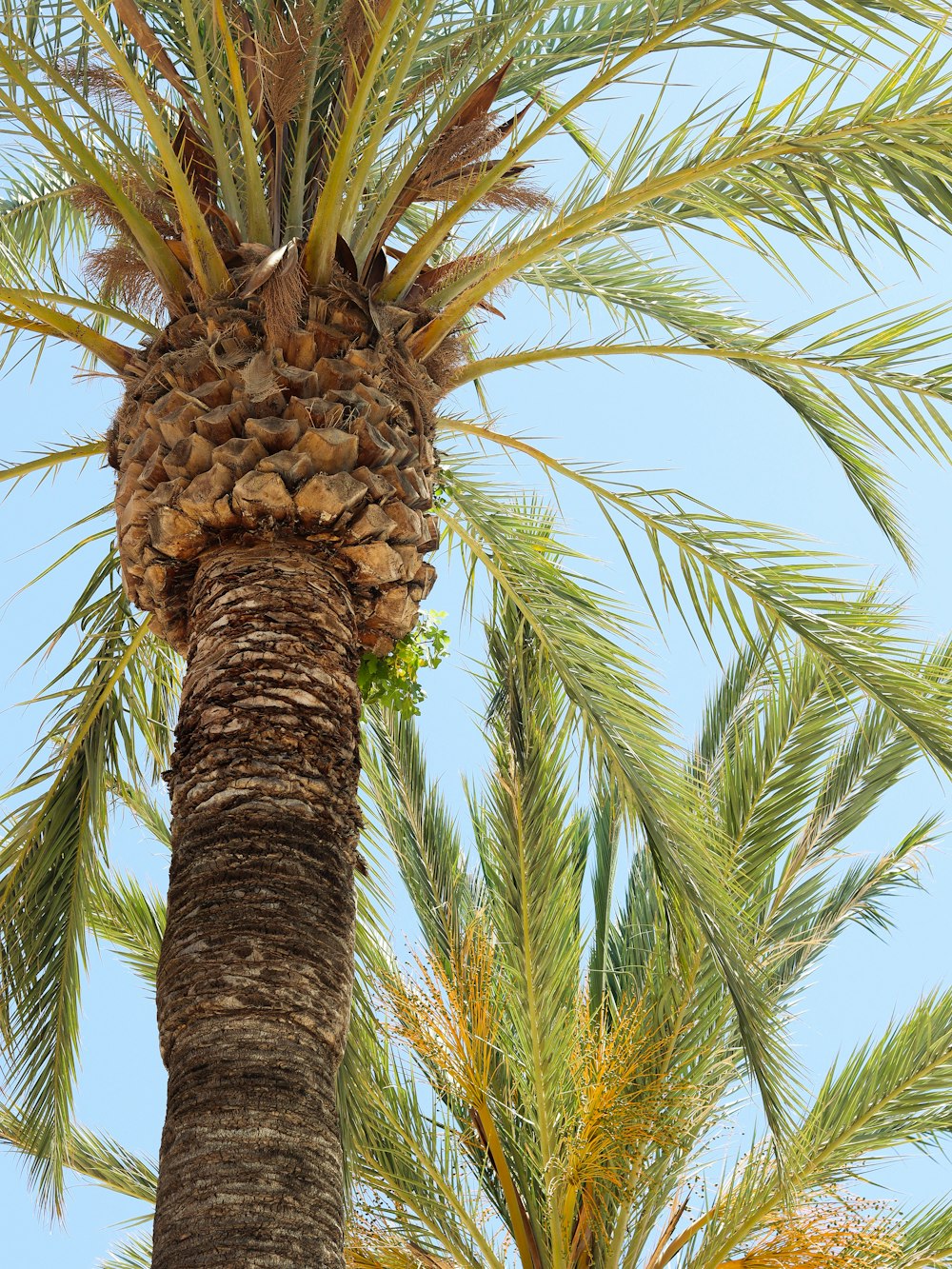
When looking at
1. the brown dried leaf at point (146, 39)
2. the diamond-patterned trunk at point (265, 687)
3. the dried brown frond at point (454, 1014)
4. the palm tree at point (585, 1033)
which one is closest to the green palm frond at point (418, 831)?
the palm tree at point (585, 1033)

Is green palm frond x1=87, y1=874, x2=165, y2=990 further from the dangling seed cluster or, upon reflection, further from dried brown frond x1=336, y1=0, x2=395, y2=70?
dried brown frond x1=336, y1=0, x2=395, y2=70

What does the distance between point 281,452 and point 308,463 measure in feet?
0.29

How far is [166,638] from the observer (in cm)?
492

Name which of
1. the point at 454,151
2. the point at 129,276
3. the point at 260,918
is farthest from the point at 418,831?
the point at 260,918

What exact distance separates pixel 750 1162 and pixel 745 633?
252 centimetres

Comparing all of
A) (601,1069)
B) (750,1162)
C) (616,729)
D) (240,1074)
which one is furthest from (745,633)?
(240,1074)

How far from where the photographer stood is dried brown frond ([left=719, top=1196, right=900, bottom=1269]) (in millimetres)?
6328

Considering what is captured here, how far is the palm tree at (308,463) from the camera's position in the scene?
3.65 m

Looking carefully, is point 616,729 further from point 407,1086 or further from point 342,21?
point 342,21

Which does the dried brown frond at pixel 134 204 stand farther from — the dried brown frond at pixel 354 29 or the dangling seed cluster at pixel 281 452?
the dried brown frond at pixel 354 29

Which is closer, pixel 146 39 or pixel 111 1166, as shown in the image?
pixel 146 39

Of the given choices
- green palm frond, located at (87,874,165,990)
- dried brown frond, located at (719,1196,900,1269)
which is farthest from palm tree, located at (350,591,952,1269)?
green palm frond, located at (87,874,165,990)

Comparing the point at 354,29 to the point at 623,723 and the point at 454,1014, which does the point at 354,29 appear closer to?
the point at 623,723

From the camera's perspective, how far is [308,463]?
14.5 feet
